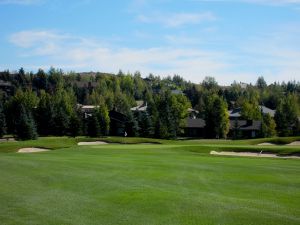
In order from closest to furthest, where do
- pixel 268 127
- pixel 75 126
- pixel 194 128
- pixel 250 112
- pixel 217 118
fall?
1. pixel 75 126
2. pixel 268 127
3. pixel 217 118
4. pixel 250 112
5. pixel 194 128

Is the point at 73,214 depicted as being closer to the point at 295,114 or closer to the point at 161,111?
the point at 161,111

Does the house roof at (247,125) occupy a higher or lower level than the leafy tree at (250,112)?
lower

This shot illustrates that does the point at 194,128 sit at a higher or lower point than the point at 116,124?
lower

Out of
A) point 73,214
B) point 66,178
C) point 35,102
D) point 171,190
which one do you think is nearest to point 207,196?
point 171,190

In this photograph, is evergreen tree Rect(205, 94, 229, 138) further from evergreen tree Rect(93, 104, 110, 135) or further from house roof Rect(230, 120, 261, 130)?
evergreen tree Rect(93, 104, 110, 135)

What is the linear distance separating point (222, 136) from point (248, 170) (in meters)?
71.4

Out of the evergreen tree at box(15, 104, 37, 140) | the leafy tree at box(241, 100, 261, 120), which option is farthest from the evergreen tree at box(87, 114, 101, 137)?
the leafy tree at box(241, 100, 261, 120)

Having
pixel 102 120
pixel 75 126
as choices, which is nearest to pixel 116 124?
pixel 102 120

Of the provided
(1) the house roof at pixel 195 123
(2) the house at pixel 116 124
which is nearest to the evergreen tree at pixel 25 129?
(2) the house at pixel 116 124

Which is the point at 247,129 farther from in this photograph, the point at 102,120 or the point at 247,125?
the point at 102,120

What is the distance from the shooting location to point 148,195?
15445 millimetres

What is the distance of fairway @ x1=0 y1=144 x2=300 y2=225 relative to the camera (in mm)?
12289

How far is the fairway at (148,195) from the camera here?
484 inches

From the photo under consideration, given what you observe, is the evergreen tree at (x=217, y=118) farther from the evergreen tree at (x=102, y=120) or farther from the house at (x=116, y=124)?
the house at (x=116, y=124)
